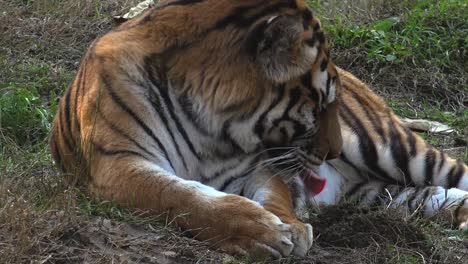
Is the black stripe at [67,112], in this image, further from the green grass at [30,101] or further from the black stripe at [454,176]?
the black stripe at [454,176]

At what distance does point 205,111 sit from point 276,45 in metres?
0.37

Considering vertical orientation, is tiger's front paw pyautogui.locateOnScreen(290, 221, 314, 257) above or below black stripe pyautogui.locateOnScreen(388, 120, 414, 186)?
above

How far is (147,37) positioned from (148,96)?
0.25 metres

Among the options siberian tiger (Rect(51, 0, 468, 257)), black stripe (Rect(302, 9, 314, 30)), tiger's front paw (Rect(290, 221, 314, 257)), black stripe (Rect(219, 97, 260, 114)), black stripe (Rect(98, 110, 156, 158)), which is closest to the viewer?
tiger's front paw (Rect(290, 221, 314, 257))

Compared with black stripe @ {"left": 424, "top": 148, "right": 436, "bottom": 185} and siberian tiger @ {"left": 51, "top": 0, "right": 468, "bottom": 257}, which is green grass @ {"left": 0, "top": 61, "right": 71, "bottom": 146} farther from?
black stripe @ {"left": 424, "top": 148, "right": 436, "bottom": 185}

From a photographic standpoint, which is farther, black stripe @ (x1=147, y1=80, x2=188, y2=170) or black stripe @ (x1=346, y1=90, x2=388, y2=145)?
black stripe @ (x1=346, y1=90, x2=388, y2=145)

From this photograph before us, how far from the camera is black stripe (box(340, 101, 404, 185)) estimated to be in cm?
502

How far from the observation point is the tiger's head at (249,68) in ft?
12.9

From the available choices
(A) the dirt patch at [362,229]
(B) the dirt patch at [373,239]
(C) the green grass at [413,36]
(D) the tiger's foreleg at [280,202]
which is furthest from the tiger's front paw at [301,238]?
(C) the green grass at [413,36]

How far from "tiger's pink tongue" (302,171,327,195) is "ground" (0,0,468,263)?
28cm

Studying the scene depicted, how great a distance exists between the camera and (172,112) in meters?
3.97

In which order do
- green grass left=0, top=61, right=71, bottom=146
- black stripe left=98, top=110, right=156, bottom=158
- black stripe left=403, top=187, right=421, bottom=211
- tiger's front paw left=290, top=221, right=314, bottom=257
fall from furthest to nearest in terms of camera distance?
green grass left=0, top=61, right=71, bottom=146 < black stripe left=403, top=187, right=421, bottom=211 < black stripe left=98, top=110, right=156, bottom=158 < tiger's front paw left=290, top=221, right=314, bottom=257

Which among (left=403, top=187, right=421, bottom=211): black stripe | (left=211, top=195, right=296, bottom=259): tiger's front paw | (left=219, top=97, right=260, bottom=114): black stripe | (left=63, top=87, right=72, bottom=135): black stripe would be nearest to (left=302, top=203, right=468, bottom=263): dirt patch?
(left=211, top=195, right=296, bottom=259): tiger's front paw

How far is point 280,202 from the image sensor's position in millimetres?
3980
